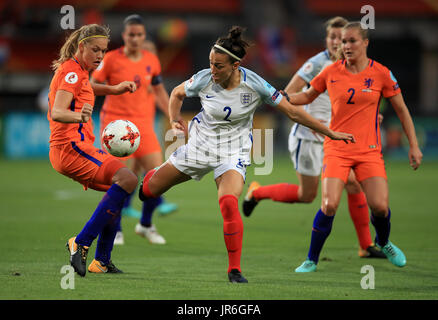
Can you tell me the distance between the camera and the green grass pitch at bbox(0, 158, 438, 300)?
5.53 metres

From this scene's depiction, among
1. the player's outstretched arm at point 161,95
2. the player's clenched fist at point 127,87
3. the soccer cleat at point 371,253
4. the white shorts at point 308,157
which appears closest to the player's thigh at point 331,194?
the soccer cleat at point 371,253

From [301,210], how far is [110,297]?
7.39 m

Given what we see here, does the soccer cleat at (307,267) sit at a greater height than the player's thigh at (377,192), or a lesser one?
lesser

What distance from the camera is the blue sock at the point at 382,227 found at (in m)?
6.83

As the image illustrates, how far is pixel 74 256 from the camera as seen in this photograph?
19.9 ft


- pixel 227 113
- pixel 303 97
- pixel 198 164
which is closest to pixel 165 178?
pixel 198 164

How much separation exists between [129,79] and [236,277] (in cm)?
373

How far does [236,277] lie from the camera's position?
5918 millimetres

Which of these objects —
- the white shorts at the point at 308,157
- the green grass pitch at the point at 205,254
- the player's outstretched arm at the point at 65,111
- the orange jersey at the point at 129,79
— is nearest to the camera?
the green grass pitch at the point at 205,254

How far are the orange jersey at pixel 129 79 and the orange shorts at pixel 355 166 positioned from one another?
3147 mm

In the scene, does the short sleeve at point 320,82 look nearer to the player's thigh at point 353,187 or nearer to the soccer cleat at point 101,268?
the player's thigh at point 353,187

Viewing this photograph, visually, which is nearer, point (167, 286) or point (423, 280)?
point (167, 286)

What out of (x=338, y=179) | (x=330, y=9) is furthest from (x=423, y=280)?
(x=330, y=9)
